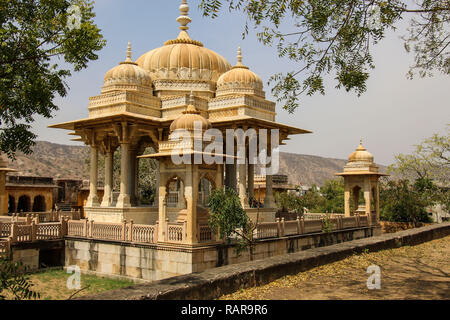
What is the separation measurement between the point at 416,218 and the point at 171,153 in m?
Result: 20.5

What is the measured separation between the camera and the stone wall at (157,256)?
12789 millimetres

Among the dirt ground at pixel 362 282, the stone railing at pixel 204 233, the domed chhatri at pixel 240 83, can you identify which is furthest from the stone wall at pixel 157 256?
the domed chhatri at pixel 240 83

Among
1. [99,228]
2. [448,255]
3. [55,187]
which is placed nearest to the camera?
[448,255]

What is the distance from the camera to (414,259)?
11.7 m

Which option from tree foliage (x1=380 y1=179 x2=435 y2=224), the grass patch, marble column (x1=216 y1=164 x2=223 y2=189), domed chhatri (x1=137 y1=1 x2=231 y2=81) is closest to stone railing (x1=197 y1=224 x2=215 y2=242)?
marble column (x1=216 y1=164 x2=223 y2=189)

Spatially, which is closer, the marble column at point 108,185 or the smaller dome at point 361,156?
the marble column at point 108,185

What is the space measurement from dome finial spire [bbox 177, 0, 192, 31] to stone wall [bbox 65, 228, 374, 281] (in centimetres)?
1323

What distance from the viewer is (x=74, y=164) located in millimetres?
71250

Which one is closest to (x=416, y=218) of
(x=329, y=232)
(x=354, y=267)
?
(x=329, y=232)

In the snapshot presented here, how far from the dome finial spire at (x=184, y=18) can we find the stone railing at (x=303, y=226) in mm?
12337

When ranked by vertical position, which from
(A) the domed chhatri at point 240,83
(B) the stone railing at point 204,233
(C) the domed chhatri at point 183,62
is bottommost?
(B) the stone railing at point 204,233

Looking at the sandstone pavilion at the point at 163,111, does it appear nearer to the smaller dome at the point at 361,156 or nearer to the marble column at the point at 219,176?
the marble column at the point at 219,176

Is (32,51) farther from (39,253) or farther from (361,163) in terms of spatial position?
(361,163)
